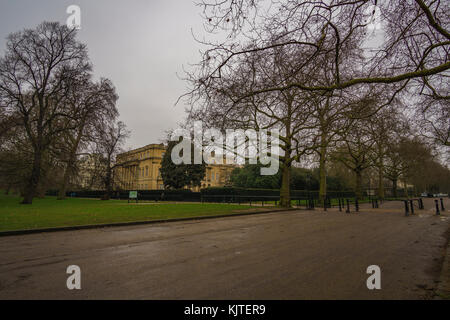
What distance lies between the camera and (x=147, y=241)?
742 centimetres

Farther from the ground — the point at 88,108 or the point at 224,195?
the point at 88,108

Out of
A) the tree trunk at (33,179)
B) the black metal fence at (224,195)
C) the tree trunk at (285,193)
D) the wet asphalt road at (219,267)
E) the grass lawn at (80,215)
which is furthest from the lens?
the black metal fence at (224,195)

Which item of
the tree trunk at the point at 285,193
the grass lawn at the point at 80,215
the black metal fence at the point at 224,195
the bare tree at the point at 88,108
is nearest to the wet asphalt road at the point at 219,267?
the grass lawn at the point at 80,215

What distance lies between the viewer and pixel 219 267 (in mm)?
4684

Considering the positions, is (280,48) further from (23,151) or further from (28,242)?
(23,151)

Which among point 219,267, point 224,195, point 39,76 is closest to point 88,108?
point 39,76

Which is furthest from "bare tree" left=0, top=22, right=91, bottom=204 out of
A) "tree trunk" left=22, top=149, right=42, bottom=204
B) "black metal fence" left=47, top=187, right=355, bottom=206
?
"black metal fence" left=47, top=187, right=355, bottom=206

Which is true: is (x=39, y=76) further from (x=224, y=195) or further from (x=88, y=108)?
(x=224, y=195)

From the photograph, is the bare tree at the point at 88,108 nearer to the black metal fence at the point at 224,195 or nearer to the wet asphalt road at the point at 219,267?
the black metal fence at the point at 224,195

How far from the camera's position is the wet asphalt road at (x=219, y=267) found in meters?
3.54

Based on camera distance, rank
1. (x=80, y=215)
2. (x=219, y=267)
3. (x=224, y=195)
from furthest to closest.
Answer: (x=224, y=195), (x=80, y=215), (x=219, y=267)

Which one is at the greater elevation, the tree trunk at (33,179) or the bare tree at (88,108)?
the bare tree at (88,108)

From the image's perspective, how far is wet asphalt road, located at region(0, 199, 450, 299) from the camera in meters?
3.54

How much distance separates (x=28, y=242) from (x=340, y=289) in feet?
27.0
